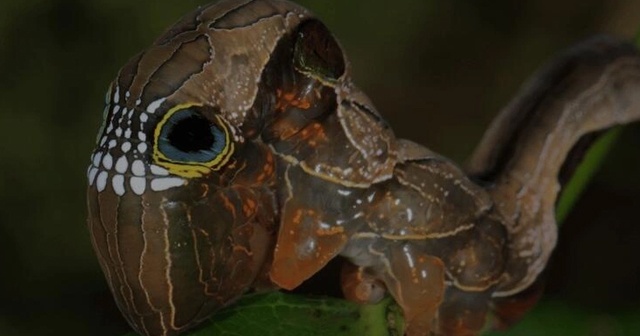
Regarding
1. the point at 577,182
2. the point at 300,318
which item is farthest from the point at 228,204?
the point at 577,182

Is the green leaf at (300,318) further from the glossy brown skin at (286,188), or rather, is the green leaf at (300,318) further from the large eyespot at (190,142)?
the large eyespot at (190,142)

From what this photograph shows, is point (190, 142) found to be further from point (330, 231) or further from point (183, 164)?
point (330, 231)

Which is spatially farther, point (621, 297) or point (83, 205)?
point (83, 205)

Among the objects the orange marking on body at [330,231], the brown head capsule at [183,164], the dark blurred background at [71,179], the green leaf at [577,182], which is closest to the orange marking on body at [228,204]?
the brown head capsule at [183,164]

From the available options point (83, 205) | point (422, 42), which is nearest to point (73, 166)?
point (83, 205)

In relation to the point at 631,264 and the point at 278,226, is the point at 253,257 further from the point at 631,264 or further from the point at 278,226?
the point at 631,264

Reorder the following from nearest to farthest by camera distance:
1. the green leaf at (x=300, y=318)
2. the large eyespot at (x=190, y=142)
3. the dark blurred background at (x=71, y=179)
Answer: the large eyespot at (x=190, y=142), the green leaf at (x=300, y=318), the dark blurred background at (x=71, y=179)
